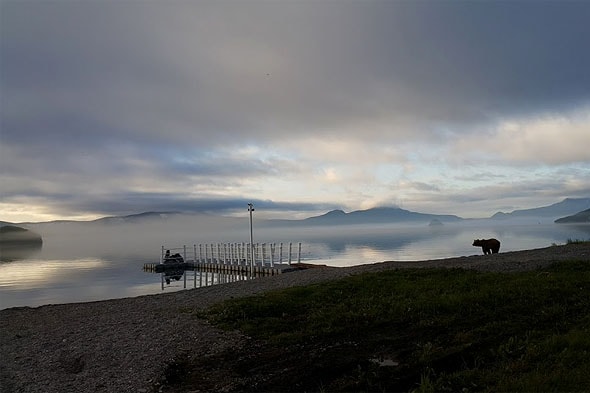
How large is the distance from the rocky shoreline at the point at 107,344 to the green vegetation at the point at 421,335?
2.33 feet

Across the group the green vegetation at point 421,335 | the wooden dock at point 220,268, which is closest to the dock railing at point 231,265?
the wooden dock at point 220,268

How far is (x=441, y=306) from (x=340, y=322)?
2.05 meters

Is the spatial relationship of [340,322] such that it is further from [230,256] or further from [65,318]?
[230,256]

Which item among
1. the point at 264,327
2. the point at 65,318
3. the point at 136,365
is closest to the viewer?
the point at 136,365

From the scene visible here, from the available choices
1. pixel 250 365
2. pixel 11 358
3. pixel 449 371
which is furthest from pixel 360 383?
pixel 11 358

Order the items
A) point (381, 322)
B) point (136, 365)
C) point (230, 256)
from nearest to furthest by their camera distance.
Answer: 1. point (136, 365)
2. point (381, 322)
3. point (230, 256)

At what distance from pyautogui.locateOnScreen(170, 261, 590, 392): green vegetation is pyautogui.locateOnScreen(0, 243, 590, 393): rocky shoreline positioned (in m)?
0.71

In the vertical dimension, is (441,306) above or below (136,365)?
above

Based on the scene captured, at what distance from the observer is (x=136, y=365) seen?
7965 millimetres

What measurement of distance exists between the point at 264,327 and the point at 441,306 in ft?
11.4

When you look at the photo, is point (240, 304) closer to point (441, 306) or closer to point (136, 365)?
point (136, 365)

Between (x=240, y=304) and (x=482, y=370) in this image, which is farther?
(x=240, y=304)

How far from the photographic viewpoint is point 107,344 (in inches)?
368

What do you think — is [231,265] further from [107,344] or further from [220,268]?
[107,344]
